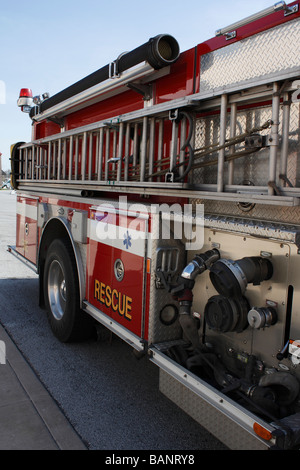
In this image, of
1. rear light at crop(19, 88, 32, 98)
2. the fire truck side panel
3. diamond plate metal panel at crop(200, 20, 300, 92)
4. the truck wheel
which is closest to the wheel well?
the truck wheel

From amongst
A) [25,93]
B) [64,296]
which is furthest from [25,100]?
[64,296]

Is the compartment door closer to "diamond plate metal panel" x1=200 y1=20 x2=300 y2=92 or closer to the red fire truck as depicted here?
the red fire truck

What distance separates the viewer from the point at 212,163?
257 cm

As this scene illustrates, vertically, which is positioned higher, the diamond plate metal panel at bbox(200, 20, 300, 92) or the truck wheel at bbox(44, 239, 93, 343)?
the diamond plate metal panel at bbox(200, 20, 300, 92)

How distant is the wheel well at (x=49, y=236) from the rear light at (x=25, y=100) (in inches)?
86.3

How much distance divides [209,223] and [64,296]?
8.04ft

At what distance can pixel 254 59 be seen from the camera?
7.92 ft

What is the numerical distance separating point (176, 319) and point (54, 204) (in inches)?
83.8

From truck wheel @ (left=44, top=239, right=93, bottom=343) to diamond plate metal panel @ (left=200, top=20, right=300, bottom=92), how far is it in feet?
7.04

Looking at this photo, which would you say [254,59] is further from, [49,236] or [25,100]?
[25,100]

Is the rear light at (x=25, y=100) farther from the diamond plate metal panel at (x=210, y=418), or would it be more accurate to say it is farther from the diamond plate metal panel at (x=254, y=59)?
the diamond plate metal panel at (x=210, y=418)

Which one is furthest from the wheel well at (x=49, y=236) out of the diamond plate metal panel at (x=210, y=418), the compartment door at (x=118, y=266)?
the diamond plate metal panel at (x=210, y=418)

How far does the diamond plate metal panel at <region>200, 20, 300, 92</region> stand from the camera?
2.19 m

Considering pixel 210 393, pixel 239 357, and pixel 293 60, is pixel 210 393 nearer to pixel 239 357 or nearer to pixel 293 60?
pixel 239 357
